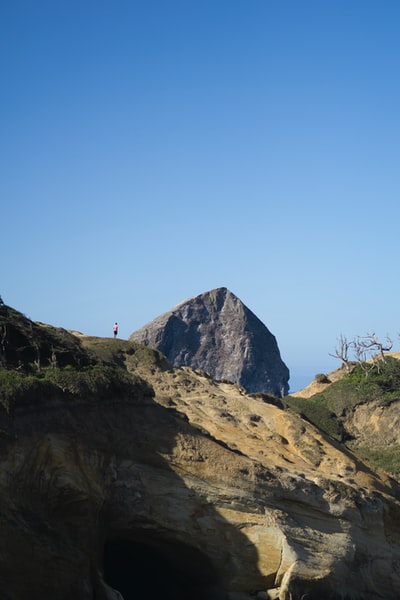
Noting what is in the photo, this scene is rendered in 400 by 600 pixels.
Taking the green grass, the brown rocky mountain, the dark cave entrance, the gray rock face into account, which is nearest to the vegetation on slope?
the brown rocky mountain

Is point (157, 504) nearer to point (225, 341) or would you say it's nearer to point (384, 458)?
point (384, 458)

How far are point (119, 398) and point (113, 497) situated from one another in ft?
11.0

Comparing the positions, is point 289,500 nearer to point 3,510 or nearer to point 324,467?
point 324,467

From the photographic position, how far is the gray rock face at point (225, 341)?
3059 inches

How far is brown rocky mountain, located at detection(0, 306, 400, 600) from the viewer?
2264 cm

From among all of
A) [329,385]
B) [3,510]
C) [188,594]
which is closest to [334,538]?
[188,594]

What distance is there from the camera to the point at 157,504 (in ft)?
83.1

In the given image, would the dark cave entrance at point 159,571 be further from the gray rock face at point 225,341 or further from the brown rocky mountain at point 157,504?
the gray rock face at point 225,341

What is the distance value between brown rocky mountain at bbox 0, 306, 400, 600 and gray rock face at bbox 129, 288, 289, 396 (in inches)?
1868

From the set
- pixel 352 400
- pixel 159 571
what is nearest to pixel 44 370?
pixel 159 571

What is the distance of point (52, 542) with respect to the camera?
2239 centimetres

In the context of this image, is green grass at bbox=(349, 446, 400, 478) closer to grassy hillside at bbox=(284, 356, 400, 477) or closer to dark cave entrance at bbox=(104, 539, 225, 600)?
grassy hillside at bbox=(284, 356, 400, 477)

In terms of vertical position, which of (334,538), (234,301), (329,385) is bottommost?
(334,538)

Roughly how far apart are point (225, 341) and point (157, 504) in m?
53.9
